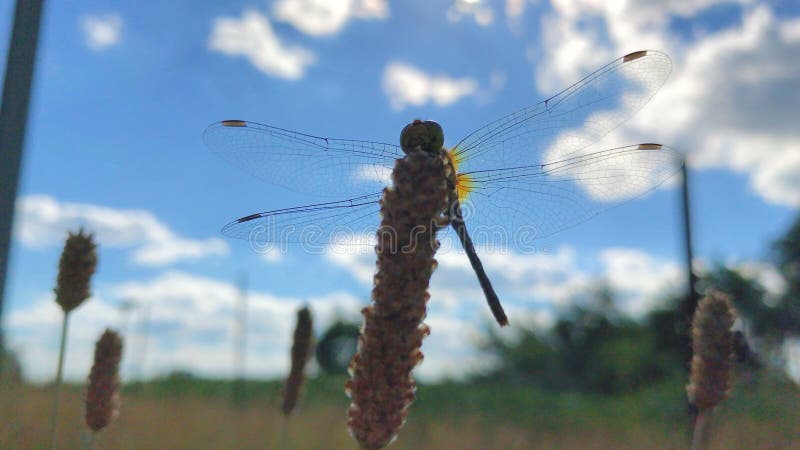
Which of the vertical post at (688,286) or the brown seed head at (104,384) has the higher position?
the vertical post at (688,286)

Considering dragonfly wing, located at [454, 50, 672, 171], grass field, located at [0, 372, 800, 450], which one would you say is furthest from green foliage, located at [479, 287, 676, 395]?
dragonfly wing, located at [454, 50, 672, 171]

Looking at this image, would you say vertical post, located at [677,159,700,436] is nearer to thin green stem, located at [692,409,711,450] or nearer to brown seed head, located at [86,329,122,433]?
thin green stem, located at [692,409,711,450]

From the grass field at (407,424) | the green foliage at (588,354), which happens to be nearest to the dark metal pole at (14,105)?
the grass field at (407,424)

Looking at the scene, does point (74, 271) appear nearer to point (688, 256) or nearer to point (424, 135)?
point (424, 135)

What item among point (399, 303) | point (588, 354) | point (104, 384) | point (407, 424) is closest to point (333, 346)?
point (588, 354)

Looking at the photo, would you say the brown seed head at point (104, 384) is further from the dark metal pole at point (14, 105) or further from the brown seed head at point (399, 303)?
the brown seed head at point (399, 303)

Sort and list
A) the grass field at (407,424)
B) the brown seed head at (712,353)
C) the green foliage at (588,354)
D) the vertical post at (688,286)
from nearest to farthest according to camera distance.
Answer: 1. the brown seed head at (712,353)
2. the vertical post at (688,286)
3. the grass field at (407,424)
4. the green foliage at (588,354)
